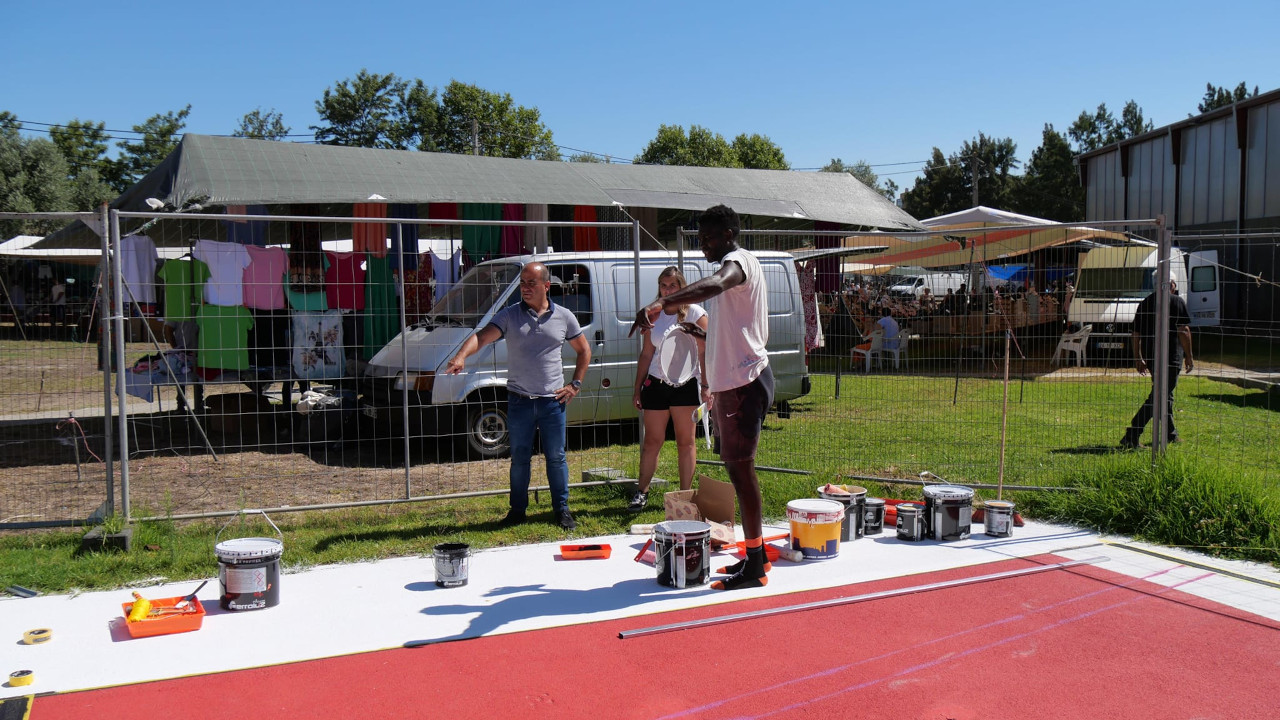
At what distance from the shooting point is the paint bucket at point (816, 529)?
18.4ft

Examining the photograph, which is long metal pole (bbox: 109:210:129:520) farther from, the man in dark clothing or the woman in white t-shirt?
the man in dark clothing

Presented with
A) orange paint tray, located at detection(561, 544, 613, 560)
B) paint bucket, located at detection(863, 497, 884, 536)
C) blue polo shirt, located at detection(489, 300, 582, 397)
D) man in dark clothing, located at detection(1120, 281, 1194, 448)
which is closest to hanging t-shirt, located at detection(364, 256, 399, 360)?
blue polo shirt, located at detection(489, 300, 582, 397)

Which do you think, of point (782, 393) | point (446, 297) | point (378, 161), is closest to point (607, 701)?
point (446, 297)

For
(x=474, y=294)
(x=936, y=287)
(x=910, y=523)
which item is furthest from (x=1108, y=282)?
(x=474, y=294)

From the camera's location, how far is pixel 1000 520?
616 cm

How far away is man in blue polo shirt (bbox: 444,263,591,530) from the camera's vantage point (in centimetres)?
627

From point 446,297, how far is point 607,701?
6582 mm

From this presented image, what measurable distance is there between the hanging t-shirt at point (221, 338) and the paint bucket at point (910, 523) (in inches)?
223

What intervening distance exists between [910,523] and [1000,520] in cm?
65

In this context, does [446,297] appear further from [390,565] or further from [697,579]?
[697,579]

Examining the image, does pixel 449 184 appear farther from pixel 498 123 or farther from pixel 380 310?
pixel 498 123

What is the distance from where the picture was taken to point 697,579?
515cm

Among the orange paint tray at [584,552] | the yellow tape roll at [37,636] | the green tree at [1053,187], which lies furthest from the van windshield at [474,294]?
the green tree at [1053,187]

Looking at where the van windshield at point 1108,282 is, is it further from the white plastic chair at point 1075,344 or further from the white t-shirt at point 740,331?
the white t-shirt at point 740,331
